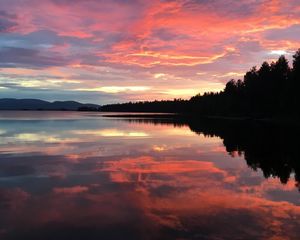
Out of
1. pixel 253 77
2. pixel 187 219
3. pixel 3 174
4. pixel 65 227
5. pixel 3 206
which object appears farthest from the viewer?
pixel 253 77

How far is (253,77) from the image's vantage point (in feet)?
388

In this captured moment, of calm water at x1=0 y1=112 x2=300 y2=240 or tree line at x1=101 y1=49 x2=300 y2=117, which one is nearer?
calm water at x1=0 y1=112 x2=300 y2=240

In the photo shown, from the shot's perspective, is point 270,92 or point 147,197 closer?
point 147,197

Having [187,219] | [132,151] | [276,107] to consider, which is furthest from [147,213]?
[276,107]

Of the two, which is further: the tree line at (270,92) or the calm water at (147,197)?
the tree line at (270,92)

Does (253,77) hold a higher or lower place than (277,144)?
higher

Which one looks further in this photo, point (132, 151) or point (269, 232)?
point (132, 151)

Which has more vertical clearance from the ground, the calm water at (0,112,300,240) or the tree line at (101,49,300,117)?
the tree line at (101,49,300,117)

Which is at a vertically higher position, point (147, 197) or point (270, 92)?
point (270, 92)

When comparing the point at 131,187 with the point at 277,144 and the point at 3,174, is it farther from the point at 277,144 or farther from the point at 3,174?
the point at 277,144

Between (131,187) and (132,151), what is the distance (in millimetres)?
15676

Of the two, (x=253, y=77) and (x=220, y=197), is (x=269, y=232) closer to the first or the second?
(x=220, y=197)

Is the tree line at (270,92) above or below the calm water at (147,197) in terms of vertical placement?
above

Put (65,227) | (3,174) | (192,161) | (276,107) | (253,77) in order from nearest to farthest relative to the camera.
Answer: (65,227), (3,174), (192,161), (276,107), (253,77)
